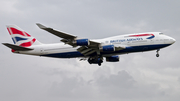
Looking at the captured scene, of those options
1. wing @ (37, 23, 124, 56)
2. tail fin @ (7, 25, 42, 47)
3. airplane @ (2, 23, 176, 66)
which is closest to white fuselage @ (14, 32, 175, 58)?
airplane @ (2, 23, 176, 66)

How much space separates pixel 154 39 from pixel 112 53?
807cm

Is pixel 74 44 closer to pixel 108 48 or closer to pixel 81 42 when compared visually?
pixel 81 42

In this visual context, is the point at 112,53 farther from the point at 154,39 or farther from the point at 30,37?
the point at 30,37

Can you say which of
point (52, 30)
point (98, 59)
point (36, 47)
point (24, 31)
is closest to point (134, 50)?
point (98, 59)

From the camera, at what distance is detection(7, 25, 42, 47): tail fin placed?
55.7 m

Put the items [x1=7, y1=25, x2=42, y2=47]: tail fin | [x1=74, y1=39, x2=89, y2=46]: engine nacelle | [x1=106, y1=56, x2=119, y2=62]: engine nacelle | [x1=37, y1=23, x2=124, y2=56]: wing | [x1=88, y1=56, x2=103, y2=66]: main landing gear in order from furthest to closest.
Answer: [x1=106, y1=56, x2=119, y2=62]: engine nacelle → [x1=7, y1=25, x2=42, y2=47]: tail fin → [x1=88, y1=56, x2=103, y2=66]: main landing gear → [x1=74, y1=39, x2=89, y2=46]: engine nacelle → [x1=37, y1=23, x2=124, y2=56]: wing

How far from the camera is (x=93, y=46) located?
49.1m

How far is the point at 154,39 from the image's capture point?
164ft

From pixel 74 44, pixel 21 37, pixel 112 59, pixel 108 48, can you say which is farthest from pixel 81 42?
pixel 21 37

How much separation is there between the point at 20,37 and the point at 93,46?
16694 millimetres

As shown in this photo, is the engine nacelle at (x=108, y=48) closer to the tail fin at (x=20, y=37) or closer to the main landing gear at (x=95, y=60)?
the main landing gear at (x=95, y=60)

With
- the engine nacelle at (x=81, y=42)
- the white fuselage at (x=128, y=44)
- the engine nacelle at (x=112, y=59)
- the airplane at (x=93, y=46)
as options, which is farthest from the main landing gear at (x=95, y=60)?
the engine nacelle at (x=81, y=42)

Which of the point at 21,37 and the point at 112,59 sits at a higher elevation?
the point at 21,37

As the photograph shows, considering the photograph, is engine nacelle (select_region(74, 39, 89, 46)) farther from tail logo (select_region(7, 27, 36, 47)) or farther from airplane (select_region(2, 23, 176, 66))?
tail logo (select_region(7, 27, 36, 47))
